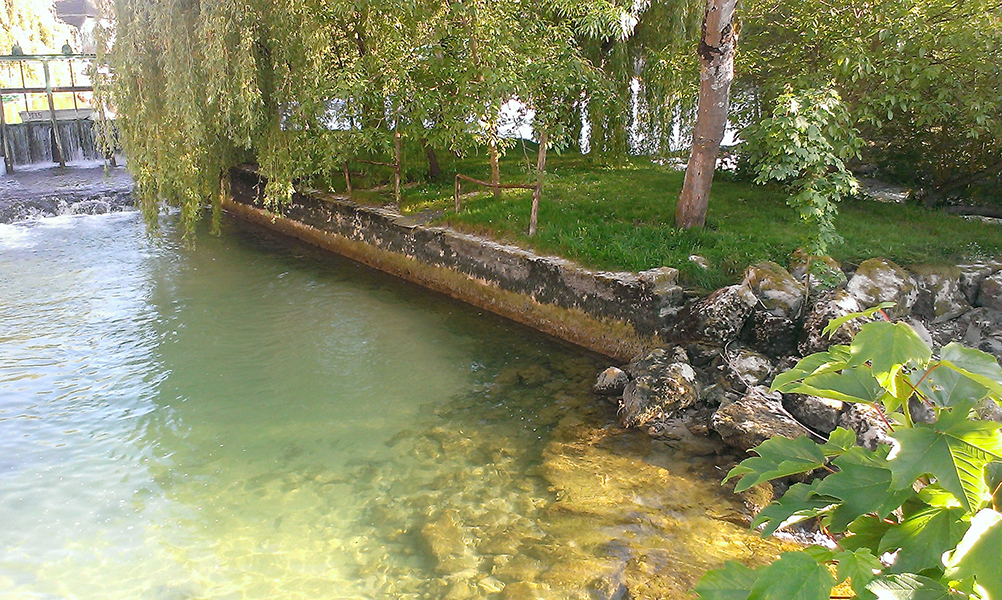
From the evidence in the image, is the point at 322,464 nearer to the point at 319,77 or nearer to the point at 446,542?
the point at 446,542

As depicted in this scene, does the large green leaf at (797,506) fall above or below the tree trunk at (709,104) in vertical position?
below

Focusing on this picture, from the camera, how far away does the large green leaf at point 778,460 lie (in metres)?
1.83

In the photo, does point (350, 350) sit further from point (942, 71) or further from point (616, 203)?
point (942, 71)

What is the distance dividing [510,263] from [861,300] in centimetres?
412

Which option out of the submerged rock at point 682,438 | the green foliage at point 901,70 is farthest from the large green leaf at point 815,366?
the green foliage at point 901,70

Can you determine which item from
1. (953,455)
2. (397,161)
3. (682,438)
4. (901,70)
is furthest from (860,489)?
Answer: (397,161)

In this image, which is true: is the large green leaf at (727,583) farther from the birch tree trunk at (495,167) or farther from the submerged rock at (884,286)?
the birch tree trunk at (495,167)

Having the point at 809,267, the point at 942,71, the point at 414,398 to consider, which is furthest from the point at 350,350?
the point at 942,71

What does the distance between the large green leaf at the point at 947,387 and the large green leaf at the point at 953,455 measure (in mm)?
114

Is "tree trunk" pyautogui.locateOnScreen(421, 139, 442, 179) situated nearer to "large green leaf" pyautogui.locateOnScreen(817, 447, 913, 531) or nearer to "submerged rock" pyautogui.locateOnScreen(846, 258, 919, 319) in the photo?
"submerged rock" pyautogui.locateOnScreen(846, 258, 919, 319)

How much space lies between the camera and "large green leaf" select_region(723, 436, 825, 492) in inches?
72.2

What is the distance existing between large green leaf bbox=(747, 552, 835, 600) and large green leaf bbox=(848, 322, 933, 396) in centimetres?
47

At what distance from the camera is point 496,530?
526 centimetres

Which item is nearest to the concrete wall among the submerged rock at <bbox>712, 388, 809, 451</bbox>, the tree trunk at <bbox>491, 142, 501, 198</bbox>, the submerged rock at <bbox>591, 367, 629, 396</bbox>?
the tree trunk at <bbox>491, 142, 501, 198</bbox>
